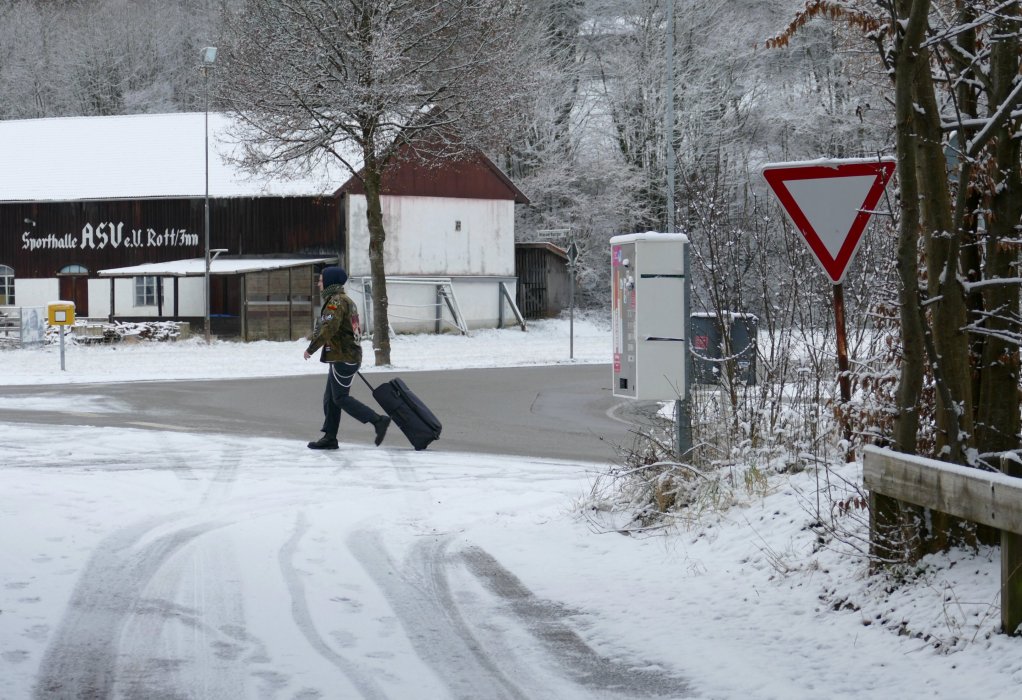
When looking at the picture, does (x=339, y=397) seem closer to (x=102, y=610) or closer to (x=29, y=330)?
(x=102, y=610)

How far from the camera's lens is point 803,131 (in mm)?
49000

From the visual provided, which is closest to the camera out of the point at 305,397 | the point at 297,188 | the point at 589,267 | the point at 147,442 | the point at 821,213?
the point at 821,213

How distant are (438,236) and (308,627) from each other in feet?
135

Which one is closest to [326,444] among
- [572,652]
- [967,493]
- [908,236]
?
[572,652]

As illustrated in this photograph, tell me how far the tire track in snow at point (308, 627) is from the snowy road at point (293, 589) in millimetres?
15

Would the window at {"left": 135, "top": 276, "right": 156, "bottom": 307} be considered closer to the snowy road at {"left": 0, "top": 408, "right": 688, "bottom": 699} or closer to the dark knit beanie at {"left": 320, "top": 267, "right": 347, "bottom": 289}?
the dark knit beanie at {"left": 320, "top": 267, "right": 347, "bottom": 289}

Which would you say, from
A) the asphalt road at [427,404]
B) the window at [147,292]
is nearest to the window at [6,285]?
the window at [147,292]

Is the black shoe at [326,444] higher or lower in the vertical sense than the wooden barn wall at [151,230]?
lower

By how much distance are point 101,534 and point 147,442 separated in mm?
5557

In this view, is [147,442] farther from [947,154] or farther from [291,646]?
[947,154]

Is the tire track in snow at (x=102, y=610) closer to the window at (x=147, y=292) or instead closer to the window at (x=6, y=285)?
the window at (x=147, y=292)

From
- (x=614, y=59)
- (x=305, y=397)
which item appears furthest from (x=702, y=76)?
(x=305, y=397)

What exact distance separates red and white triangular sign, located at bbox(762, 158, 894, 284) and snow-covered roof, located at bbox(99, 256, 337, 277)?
114 ft

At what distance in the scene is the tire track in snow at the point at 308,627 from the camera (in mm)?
4957
